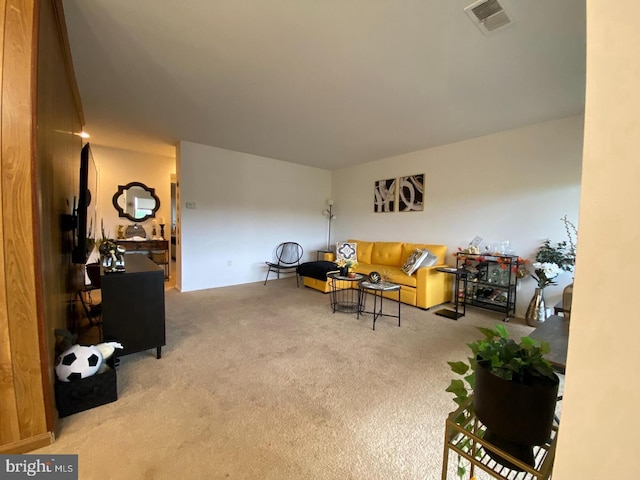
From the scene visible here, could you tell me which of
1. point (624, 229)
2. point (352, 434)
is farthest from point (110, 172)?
point (624, 229)

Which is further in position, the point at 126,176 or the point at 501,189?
the point at 126,176

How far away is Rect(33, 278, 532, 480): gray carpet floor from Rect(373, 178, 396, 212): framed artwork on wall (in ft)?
8.90

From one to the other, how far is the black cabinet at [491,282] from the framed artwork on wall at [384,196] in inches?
66.8

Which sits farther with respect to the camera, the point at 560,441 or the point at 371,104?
the point at 371,104

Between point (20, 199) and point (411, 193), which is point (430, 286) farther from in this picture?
point (20, 199)

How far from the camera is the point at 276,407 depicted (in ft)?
5.48

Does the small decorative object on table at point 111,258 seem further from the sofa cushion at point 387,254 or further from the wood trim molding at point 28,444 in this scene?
the sofa cushion at point 387,254

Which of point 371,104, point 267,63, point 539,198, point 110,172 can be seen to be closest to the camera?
point 267,63

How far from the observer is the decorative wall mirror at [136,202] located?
5086 millimetres

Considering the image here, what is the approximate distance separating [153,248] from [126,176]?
1.49 metres

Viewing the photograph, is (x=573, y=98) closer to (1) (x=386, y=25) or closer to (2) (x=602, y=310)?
(1) (x=386, y=25)

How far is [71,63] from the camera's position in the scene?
88.5 inches

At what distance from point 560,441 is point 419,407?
136 cm

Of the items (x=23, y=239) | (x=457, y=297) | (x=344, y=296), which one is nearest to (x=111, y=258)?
(x=23, y=239)
